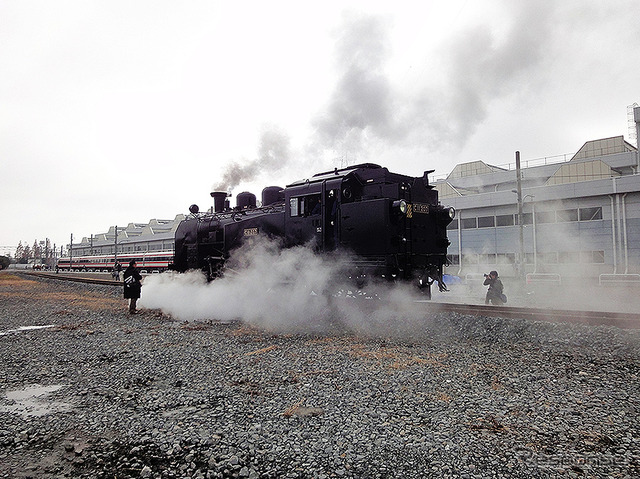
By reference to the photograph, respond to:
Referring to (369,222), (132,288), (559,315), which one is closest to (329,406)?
(369,222)

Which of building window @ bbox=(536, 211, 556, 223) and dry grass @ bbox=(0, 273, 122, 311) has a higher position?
building window @ bbox=(536, 211, 556, 223)

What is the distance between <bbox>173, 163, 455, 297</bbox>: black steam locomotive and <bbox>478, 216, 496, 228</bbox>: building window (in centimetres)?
2489

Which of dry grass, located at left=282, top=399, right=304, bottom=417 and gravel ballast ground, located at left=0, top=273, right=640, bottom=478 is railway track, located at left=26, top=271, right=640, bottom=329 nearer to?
gravel ballast ground, located at left=0, top=273, right=640, bottom=478

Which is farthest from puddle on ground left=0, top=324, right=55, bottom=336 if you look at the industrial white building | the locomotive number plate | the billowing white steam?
the industrial white building

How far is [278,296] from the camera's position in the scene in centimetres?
1182

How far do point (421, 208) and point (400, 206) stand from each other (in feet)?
3.74

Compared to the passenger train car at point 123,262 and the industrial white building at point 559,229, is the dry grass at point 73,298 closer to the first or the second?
the passenger train car at point 123,262

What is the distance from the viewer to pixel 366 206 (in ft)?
32.0

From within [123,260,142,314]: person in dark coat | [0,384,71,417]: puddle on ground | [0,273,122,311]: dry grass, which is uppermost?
[123,260,142,314]: person in dark coat

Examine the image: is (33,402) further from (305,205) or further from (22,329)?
(305,205)

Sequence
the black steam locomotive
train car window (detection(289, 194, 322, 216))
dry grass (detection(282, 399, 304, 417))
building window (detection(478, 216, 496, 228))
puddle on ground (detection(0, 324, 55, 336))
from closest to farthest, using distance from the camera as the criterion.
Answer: dry grass (detection(282, 399, 304, 417)), the black steam locomotive, puddle on ground (detection(0, 324, 55, 336)), train car window (detection(289, 194, 322, 216)), building window (detection(478, 216, 496, 228))

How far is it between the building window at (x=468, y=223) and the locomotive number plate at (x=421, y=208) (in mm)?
26362

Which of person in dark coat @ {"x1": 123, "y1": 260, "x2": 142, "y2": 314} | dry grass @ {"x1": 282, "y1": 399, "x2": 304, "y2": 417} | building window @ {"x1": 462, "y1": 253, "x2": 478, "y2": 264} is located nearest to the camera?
dry grass @ {"x1": 282, "y1": 399, "x2": 304, "y2": 417}

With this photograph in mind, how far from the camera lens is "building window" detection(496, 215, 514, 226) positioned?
32.6m
